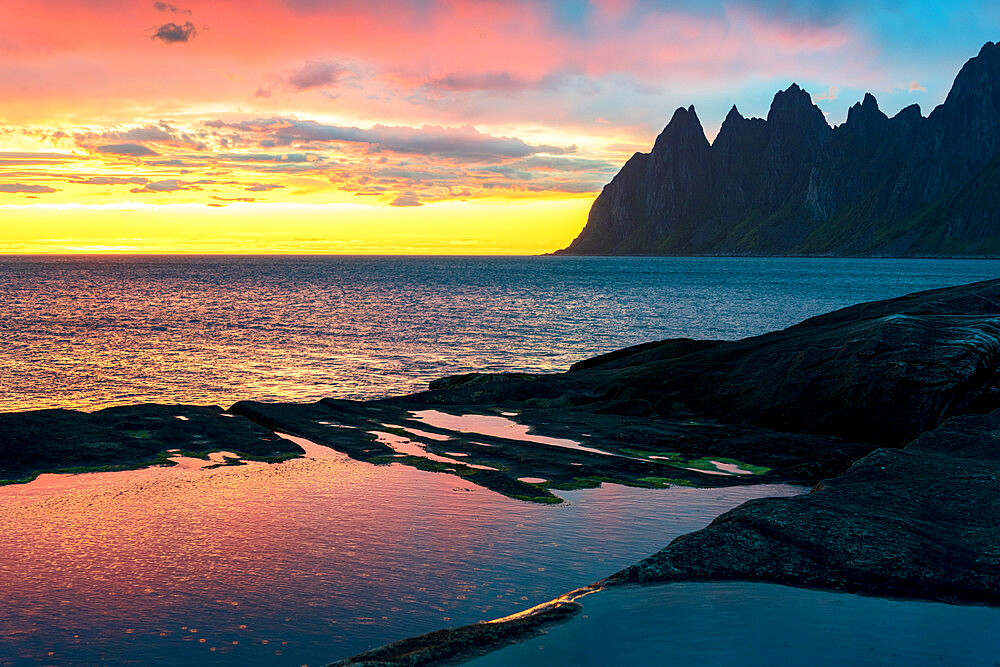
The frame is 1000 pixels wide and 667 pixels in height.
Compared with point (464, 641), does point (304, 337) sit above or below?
below

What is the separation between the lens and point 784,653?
741 cm

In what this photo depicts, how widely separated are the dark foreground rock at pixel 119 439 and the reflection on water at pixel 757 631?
11.4 metres

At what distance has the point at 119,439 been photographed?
18531 millimetres

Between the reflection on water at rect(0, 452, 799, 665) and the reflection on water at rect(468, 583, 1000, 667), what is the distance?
1388 millimetres

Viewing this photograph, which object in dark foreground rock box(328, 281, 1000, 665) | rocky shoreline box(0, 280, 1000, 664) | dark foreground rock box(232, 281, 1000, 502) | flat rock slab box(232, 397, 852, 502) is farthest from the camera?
dark foreground rock box(232, 281, 1000, 502)

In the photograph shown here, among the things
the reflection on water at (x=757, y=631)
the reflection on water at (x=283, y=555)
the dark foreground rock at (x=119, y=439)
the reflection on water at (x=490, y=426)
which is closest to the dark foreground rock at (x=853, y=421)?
the reflection on water at (x=757, y=631)

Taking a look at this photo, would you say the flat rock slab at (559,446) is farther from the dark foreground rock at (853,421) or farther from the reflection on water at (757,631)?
the reflection on water at (757,631)

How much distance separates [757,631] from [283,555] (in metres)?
6.71

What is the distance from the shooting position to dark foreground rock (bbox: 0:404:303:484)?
16.7 m

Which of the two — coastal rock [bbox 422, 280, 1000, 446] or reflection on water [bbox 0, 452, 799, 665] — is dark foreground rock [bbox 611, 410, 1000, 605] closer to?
reflection on water [bbox 0, 452, 799, 665]

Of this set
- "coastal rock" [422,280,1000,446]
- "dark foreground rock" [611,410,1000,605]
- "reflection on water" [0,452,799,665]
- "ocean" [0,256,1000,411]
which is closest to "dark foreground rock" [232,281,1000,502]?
"coastal rock" [422,280,1000,446]

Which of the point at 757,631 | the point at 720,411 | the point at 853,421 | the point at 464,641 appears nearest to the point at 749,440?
the point at 853,421

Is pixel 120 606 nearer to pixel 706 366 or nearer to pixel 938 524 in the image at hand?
pixel 938 524

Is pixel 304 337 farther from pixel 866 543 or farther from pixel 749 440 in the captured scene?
pixel 866 543
